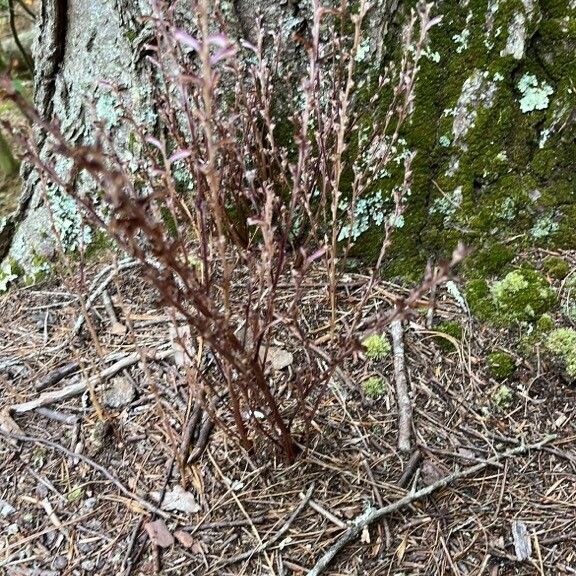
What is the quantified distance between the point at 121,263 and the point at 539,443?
1.71 m

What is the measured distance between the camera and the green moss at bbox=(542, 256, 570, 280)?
7.39ft

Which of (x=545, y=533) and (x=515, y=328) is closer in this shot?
(x=545, y=533)

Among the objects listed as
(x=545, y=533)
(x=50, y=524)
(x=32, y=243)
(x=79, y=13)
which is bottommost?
(x=545, y=533)

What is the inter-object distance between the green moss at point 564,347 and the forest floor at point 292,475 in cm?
6

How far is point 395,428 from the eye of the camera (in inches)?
76.0

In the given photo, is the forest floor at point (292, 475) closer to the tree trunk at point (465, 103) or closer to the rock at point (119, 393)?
the rock at point (119, 393)

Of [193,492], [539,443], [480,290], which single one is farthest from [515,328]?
[193,492]

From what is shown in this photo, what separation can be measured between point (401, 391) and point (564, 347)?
23.2 inches

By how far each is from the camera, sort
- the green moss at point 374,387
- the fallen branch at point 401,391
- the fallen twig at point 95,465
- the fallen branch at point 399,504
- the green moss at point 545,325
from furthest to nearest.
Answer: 1. the green moss at point 545,325
2. the green moss at point 374,387
3. the fallen branch at point 401,391
4. the fallen twig at point 95,465
5. the fallen branch at point 399,504

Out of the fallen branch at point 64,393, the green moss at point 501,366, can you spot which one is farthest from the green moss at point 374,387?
the fallen branch at point 64,393

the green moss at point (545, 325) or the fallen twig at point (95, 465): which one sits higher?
the green moss at point (545, 325)

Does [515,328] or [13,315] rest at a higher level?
[13,315]

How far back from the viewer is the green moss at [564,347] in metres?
2.03

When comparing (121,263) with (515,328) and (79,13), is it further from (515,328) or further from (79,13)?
(515,328)
